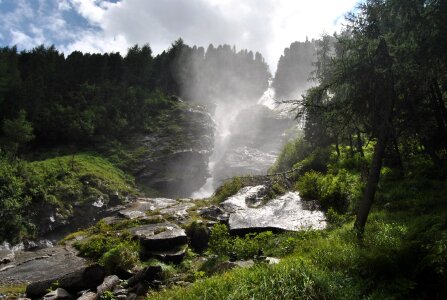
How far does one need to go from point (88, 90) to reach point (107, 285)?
62.9m

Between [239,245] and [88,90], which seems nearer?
[239,245]

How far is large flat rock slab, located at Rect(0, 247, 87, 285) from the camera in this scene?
47.7ft

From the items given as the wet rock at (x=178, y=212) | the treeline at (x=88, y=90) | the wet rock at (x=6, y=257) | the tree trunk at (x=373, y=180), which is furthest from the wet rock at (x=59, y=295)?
the treeline at (x=88, y=90)

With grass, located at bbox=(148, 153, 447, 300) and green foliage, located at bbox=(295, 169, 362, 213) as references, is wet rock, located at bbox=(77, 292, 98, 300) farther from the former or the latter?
green foliage, located at bbox=(295, 169, 362, 213)

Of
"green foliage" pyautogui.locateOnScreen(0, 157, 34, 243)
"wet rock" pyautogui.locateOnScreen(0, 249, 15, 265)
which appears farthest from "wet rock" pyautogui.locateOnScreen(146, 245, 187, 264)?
"green foliage" pyautogui.locateOnScreen(0, 157, 34, 243)

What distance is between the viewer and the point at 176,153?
6638 centimetres

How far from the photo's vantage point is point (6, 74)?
2231 inches

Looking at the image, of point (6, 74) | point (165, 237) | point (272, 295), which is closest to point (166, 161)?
point (6, 74)

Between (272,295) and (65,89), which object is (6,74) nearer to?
(65,89)

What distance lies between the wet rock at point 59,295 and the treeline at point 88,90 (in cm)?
4336

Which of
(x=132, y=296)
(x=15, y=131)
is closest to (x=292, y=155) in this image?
(x=132, y=296)

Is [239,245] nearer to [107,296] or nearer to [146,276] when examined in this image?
[146,276]

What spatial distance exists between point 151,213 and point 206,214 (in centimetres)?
402

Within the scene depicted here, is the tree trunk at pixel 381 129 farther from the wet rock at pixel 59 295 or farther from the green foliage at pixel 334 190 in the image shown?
the wet rock at pixel 59 295
